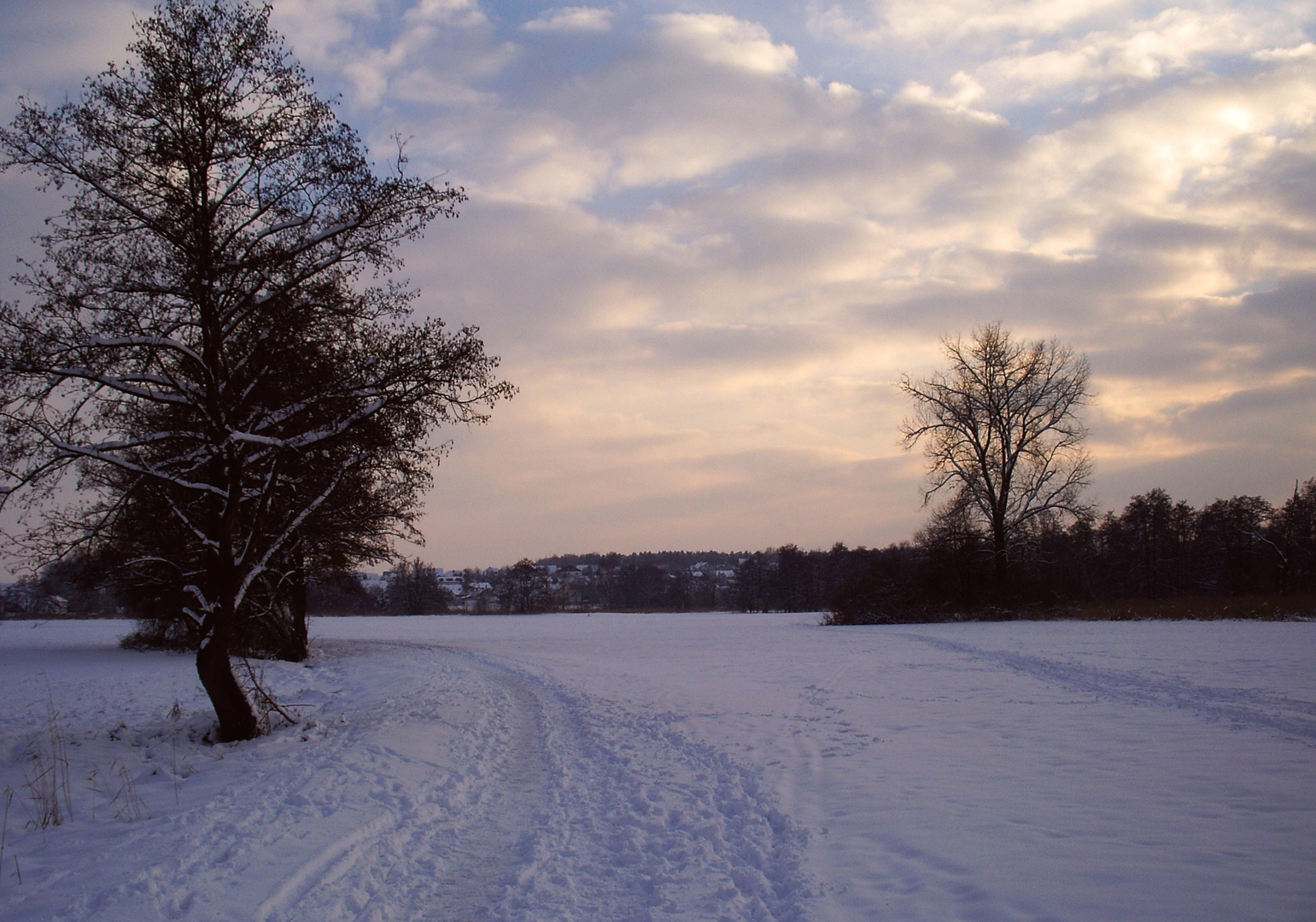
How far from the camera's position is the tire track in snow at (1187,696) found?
27.8ft

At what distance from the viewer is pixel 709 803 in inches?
260

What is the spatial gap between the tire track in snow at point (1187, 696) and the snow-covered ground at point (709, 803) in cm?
7

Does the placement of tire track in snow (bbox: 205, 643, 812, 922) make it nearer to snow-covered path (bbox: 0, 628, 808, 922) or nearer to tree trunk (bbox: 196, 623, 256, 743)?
snow-covered path (bbox: 0, 628, 808, 922)

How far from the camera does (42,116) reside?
26.3 feet

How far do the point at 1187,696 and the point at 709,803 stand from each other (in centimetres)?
828

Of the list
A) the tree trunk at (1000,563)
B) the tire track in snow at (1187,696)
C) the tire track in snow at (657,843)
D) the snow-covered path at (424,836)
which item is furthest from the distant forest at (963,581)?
the tire track in snow at (1187,696)

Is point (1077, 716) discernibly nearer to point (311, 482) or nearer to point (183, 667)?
point (311, 482)

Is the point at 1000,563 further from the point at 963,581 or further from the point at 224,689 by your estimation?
the point at 224,689

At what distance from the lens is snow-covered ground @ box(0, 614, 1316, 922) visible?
442 cm

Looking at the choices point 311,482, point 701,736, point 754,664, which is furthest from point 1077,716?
point 311,482

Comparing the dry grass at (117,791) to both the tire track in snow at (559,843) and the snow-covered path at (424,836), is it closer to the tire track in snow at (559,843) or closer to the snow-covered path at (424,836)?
the snow-covered path at (424,836)

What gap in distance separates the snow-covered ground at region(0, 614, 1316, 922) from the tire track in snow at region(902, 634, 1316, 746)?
0.07m

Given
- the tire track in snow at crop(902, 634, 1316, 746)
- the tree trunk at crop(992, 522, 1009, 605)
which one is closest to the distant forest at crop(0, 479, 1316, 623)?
the tree trunk at crop(992, 522, 1009, 605)

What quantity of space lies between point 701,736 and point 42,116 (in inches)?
430
